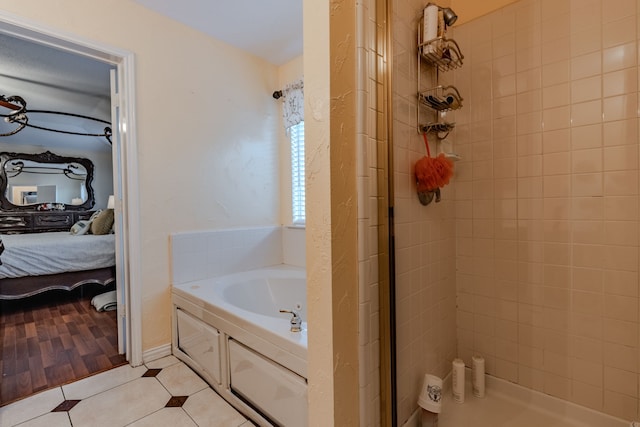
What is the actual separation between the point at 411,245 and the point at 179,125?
1.87 meters

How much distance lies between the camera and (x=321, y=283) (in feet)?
2.93

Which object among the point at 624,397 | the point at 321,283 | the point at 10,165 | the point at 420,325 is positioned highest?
the point at 10,165

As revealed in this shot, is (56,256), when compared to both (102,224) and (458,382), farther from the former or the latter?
(458,382)

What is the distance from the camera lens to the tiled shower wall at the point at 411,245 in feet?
3.70

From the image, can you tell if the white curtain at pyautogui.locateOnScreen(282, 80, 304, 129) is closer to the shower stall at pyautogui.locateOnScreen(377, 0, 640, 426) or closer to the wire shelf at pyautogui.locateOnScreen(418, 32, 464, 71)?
the shower stall at pyautogui.locateOnScreen(377, 0, 640, 426)

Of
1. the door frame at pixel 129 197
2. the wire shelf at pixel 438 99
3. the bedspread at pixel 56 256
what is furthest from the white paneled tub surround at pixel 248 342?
the bedspread at pixel 56 256

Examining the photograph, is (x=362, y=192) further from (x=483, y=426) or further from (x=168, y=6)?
(x=168, y=6)

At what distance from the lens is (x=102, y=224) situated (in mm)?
4082

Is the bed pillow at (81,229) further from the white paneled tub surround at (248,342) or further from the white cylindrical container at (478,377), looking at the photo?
the white cylindrical container at (478,377)

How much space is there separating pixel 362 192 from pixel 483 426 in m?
1.24

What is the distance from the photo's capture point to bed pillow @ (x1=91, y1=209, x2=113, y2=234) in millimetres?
4059

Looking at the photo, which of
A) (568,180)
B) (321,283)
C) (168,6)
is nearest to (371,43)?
(321,283)

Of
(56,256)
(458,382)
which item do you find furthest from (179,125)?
(56,256)

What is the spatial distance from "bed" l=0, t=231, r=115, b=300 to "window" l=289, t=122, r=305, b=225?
8.60 ft
